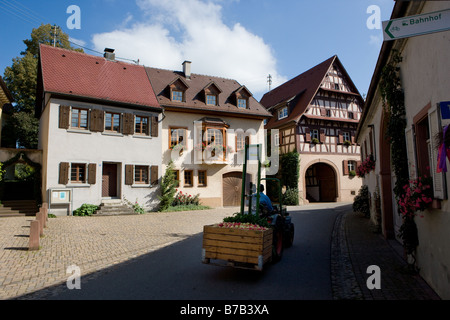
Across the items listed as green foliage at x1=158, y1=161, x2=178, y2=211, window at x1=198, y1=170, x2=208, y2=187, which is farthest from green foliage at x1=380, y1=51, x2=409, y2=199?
window at x1=198, y1=170, x2=208, y2=187

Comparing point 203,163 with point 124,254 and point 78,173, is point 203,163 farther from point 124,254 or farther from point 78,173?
point 124,254

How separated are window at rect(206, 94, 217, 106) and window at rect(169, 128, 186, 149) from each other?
10.0ft

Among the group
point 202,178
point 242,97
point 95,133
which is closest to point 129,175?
point 95,133

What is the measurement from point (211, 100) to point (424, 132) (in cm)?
1828

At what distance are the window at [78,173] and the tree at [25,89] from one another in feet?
36.0

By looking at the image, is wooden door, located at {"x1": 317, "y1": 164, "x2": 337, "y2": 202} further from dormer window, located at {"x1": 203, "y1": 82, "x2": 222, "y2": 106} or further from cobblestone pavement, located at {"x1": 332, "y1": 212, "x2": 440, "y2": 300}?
cobblestone pavement, located at {"x1": 332, "y1": 212, "x2": 440, "y2": 300}

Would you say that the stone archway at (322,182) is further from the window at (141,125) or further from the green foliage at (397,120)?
the green foliage at (397,120)

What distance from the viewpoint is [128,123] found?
727 inches

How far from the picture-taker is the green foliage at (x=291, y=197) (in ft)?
79.8

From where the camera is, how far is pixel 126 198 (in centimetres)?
1814

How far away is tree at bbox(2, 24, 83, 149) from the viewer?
82.0ft

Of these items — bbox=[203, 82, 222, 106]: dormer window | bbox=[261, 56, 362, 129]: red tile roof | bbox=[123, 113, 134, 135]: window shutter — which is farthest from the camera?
bbox=[261, 56, 362, 129]: red tile roof
